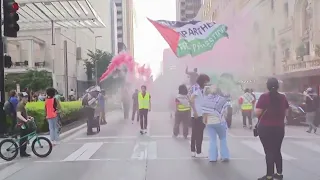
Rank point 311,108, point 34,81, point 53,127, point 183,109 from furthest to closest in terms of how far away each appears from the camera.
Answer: point 34,81 → point 311,108 → point 183,109 → point 53,127

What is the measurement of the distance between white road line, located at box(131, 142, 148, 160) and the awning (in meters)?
28.0

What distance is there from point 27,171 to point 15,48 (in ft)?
155

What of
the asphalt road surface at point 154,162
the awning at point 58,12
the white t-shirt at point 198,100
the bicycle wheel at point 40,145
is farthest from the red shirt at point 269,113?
the awning at point 58,12

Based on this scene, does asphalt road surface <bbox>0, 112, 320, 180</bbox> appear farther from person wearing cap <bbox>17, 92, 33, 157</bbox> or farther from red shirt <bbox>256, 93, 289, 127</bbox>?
red shirt <bbox>256, 93, 289, 127</bbox>

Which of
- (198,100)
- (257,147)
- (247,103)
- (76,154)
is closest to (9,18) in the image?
(76,154)

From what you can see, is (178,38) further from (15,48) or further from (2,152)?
(15,48)

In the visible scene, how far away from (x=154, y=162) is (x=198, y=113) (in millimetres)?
1438

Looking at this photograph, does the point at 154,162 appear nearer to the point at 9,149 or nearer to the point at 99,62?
the point at 9,149

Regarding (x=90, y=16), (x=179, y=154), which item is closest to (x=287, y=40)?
(x=179, y=154)

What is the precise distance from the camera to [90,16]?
45594 millimetres

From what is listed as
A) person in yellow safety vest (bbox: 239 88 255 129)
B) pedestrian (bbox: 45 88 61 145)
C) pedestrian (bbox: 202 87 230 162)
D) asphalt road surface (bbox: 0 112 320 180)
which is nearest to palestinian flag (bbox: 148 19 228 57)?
A: person in yellow safety vest (bbox: 239 88 255 129)

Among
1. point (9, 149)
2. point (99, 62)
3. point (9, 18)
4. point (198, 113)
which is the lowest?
point (9, 149)

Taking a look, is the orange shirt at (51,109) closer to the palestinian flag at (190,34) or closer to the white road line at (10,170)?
the white road line at (10,170)

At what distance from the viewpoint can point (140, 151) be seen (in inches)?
438
